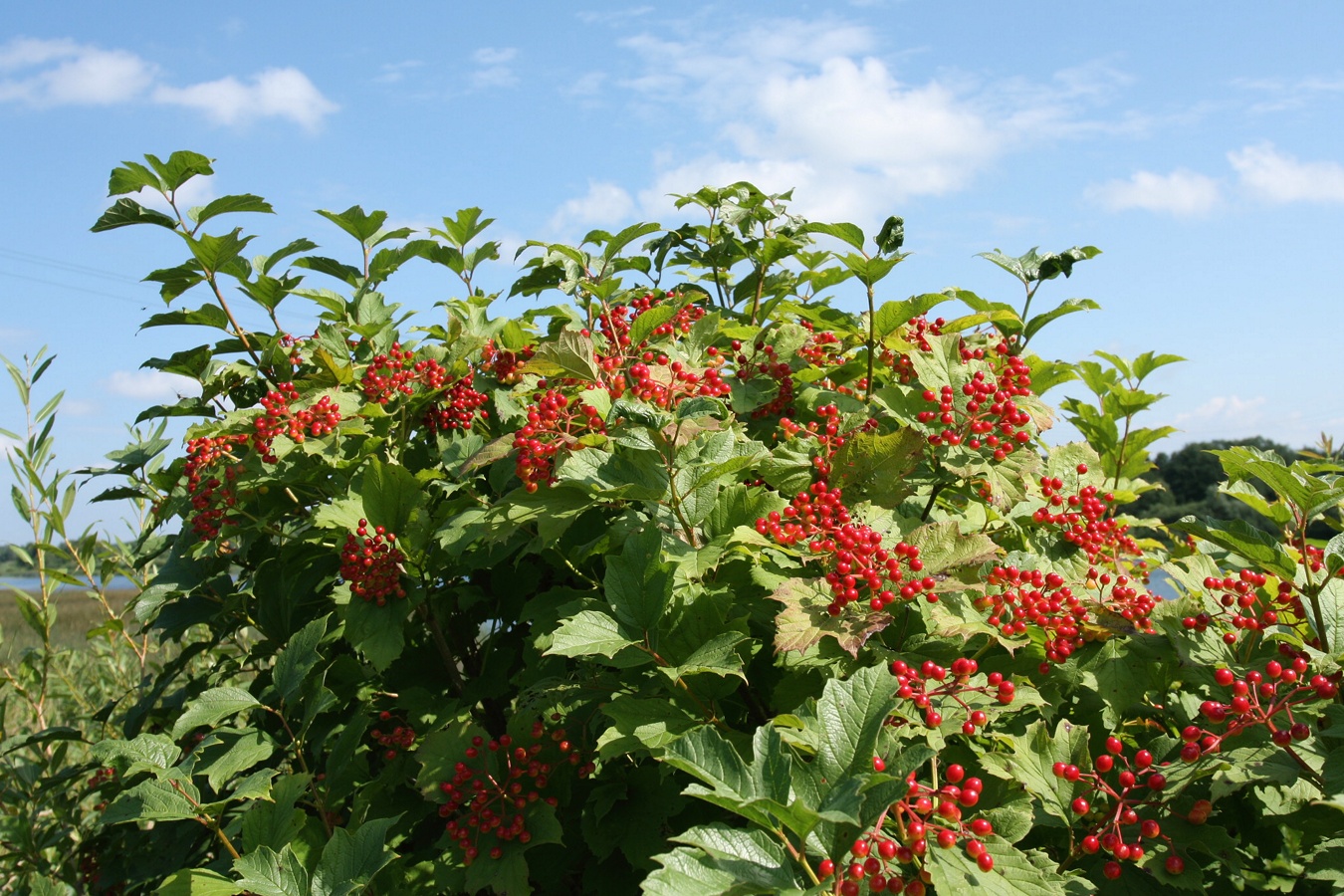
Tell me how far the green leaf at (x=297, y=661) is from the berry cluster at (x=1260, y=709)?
2.06 meters

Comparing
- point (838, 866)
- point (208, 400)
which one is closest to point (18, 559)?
point (208, 400)

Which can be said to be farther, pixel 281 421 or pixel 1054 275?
pixel 1054 275

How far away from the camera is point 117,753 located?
2236 millimetres

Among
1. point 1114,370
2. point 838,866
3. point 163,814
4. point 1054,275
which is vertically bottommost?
point 163,814

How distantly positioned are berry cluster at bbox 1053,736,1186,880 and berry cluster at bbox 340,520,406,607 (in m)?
1.81

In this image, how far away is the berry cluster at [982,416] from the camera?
2.48 metres

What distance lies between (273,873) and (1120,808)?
1679 millimetres

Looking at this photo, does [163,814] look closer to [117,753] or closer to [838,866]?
[117,753]

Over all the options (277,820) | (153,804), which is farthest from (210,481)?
(277,820)

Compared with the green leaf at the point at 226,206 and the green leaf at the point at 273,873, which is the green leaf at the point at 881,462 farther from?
the green leaf at the point at 226,206

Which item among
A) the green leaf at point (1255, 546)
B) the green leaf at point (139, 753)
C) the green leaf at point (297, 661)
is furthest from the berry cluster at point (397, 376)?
the green leaf at point (1255, 546)

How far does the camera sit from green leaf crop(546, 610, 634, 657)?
1.87 meters

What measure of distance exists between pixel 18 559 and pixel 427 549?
10.2 feet

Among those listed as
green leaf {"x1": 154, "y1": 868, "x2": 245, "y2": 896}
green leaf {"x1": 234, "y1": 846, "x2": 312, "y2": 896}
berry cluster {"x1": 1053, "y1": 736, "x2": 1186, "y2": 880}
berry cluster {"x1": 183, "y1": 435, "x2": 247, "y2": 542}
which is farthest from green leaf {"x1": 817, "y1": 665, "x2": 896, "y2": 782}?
berry cluster {"x1": 183, "y1": 435, "x2": 247, "y2": 542}
